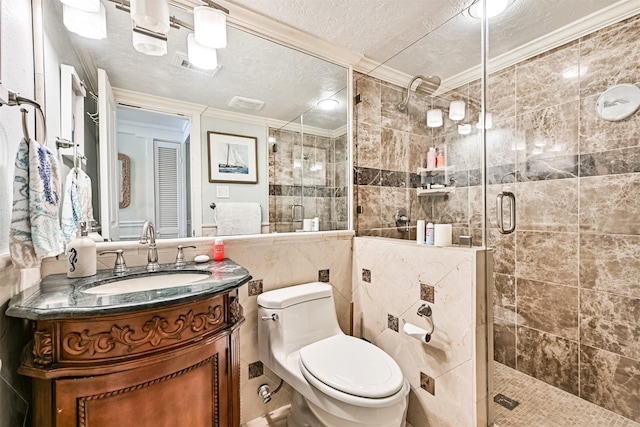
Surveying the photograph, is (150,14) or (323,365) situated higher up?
(150,14)

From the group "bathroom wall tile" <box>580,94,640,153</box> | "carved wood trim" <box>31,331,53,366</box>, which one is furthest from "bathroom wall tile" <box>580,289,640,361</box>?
"carved wood trim" <box>31,331,53,366</box>

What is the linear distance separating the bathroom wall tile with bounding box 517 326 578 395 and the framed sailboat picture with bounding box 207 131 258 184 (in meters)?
2.14

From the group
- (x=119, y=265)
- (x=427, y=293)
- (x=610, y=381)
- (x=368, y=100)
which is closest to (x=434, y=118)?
(x=368, y=100)

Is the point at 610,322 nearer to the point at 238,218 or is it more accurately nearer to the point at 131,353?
the point at 238,218

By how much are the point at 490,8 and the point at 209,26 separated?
1512 millimetres

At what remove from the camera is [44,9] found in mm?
1117

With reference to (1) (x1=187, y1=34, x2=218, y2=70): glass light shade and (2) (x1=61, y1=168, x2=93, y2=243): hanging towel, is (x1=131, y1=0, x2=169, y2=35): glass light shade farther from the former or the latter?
(2) (x1=61, y1=168, x2=93, y2=243): hanging towel

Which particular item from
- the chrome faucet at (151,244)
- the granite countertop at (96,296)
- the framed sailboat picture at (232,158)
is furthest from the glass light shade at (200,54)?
the granite countertop at (96,296)

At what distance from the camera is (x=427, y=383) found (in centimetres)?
144

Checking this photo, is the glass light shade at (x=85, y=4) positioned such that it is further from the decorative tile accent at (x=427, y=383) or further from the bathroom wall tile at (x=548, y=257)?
the bathroom wall tile at (x=548, y=257)

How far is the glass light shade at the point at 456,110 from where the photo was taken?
185cm

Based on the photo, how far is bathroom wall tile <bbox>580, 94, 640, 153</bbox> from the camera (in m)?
1.48

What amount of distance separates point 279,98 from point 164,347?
1520mm

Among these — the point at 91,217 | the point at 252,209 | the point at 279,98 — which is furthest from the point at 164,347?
the point at 279,98
